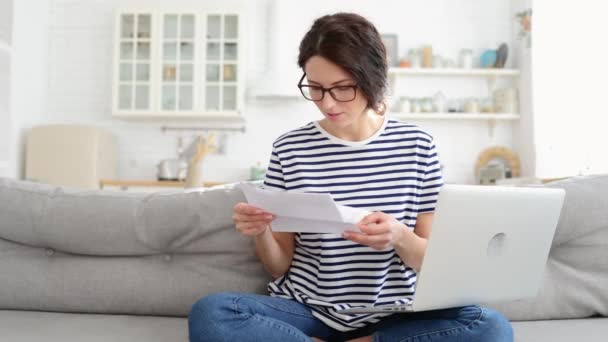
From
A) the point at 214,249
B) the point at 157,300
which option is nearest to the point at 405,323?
the point at 214,249

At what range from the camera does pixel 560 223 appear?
1.50m

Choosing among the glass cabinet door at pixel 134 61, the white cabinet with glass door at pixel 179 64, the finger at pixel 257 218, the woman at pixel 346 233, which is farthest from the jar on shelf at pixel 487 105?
the finger at pixel 257 218

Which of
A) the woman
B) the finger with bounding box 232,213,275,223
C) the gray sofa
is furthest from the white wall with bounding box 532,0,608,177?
the finger with bounding box 232,213,275,223

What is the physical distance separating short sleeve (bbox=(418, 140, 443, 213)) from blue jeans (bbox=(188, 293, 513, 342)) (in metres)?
0.26

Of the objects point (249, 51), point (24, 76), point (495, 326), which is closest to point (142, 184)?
point (24, 76)

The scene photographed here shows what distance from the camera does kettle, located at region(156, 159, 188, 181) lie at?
15.6ft

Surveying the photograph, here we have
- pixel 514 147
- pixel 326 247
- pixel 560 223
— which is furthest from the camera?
pixel 514 147

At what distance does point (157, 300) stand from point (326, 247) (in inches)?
19.2

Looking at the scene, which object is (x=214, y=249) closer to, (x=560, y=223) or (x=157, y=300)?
(x=157, y=300)

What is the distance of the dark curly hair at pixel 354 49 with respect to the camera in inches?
51.6

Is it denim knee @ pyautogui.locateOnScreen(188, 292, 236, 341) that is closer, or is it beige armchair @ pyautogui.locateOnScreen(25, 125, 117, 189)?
denim knee @ pyautogui.locateOnScreen(188, 292, 236, 341)

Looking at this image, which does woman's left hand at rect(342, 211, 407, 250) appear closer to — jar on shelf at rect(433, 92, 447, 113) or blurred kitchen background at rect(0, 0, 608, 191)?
blurred kitchen background at rect(0, 0, 608, 191)

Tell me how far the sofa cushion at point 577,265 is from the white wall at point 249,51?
12.0 feet

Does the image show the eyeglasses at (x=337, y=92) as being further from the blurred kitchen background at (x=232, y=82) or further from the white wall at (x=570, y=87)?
the blurred kitchen background at (x=232, y=82)
